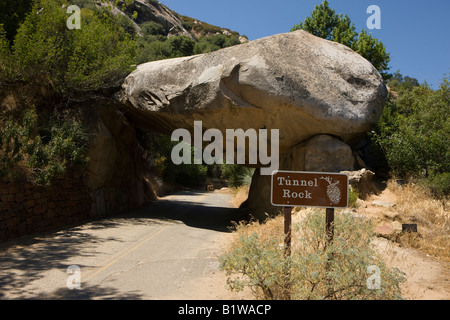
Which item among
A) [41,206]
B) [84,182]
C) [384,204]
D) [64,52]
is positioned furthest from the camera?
[84,182]

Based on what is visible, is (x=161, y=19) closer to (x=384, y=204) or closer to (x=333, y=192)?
(x=384, y=204)

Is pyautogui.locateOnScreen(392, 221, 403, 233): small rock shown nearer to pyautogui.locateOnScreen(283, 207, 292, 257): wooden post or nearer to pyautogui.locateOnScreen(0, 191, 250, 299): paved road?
pyautogui.locateOnScreen(283, 207, 292, 257): wooden post

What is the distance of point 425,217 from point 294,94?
199 inches

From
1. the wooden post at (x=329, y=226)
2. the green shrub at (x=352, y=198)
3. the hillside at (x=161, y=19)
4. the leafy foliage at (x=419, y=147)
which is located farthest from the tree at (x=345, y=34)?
the hillside at (x=161, y=19)

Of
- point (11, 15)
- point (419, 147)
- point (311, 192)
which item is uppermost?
point (11, 15)

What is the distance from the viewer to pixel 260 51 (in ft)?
38.6

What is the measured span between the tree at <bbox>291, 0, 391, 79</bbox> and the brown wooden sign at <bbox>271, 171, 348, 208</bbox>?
748 inches

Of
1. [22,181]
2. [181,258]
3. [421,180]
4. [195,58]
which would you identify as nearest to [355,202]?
[421,180]

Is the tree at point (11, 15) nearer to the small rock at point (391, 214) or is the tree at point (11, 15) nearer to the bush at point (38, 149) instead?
the bush at point (38, 149)

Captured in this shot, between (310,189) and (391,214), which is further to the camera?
(391,214)

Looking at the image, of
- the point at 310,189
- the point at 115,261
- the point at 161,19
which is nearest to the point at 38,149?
the point at 115,261

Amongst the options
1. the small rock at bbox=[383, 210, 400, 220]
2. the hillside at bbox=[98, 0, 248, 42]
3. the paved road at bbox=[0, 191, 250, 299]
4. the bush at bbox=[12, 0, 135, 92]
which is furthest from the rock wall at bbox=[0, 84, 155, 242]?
the hillside at bbox=[98, 0, 248, 42]

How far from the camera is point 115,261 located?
26.2 feet

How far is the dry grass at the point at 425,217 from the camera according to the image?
810 centimetres
